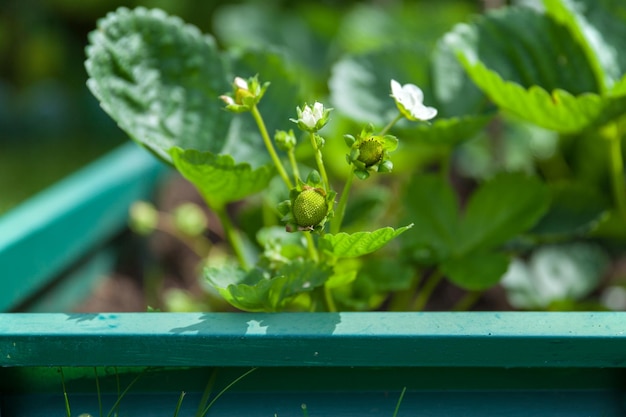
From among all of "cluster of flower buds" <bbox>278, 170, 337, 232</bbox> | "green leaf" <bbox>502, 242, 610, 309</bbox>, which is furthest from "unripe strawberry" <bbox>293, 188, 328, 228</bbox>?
"green leaf" <bbox>502, 242, 610, 309</bbox>

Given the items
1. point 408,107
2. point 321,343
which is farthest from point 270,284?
point 408,107

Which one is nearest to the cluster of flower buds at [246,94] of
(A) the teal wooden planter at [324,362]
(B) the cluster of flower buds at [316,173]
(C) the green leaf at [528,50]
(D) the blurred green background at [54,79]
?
(B) the cluster of flower buds at [316,173]

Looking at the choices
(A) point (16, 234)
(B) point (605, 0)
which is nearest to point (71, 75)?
(A) point (16, 234)

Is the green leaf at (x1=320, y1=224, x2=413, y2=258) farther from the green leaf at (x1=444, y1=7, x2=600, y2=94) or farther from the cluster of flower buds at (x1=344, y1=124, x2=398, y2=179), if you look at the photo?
the green leaf at (x1=444, y1=7, x2=600, y2=94)

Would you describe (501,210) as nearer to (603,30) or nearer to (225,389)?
(603,30)

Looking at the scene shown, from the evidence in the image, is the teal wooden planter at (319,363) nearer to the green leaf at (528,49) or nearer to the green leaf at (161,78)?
the green leaf at (161,78)

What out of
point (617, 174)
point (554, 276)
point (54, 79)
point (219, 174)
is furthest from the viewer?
point (54, 79)
